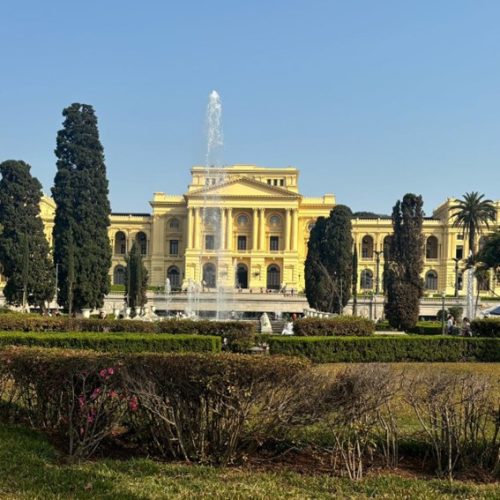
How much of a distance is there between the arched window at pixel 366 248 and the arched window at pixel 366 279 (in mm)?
2222

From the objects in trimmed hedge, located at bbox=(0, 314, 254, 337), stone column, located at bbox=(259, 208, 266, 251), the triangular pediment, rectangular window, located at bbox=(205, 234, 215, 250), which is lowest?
trimmed hedge, located at bbox=(0, 314, 254, 337)

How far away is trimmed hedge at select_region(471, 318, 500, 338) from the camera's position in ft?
66.7

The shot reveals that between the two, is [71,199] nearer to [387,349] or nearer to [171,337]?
[171,337]

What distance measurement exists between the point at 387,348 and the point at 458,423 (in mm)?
11985

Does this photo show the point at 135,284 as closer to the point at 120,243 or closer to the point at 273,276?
the point at 273,276

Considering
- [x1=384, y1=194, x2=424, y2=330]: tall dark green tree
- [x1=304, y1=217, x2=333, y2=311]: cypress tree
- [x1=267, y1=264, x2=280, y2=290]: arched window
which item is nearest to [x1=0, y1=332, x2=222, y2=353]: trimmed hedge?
[x1=384, y1=194, x2=424, y2=330]: tall dark green tree

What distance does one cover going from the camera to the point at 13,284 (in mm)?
37312

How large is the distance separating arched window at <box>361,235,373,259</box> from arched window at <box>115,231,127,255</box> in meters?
30.9

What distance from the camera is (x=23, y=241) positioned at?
37.9 meters

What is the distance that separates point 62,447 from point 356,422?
3.18 m

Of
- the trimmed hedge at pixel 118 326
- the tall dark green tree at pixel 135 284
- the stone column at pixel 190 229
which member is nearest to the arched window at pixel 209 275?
the stone column at pixel 190 229

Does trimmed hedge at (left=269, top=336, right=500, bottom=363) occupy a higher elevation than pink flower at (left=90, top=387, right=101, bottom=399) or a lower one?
lower

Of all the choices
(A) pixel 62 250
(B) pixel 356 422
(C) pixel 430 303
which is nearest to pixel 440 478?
(B) pixel 356 422

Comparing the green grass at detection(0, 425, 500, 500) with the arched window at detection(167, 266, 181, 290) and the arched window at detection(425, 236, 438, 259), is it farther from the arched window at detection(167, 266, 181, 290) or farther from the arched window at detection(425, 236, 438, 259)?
the arched window at detection(425, 236, 438, 259)
